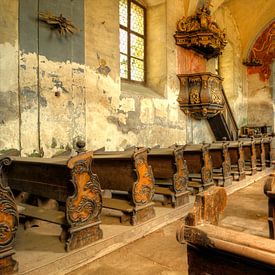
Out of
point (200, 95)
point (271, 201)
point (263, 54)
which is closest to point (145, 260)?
point (271, 201)

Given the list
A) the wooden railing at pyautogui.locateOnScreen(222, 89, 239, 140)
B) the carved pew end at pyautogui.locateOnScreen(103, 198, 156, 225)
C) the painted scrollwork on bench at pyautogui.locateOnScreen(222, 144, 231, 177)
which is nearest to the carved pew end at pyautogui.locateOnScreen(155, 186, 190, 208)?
the carved pew end at pyautogui.locateOnScreen(103, 198, 156, 225)

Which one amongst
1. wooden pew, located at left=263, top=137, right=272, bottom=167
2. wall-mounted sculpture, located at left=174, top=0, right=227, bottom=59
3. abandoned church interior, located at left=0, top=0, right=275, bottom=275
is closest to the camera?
abandoned church interior, located at left=0, top=0, right=275, bottom=275

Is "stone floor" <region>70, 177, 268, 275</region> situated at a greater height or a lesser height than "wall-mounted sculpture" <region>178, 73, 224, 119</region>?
lesser

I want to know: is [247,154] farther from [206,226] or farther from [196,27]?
[206,226]

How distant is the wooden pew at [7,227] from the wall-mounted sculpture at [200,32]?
25.1ft

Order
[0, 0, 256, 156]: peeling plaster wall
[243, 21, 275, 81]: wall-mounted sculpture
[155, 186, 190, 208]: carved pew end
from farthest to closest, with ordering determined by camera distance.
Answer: [243, 21, 275, 81]: wall-mounted sculpture → [0, 0, 256, 156]: peeling plaster wall → [155, 186, 190, 208]: carved pew end

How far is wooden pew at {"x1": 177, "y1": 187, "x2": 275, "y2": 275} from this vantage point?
43.7 inches

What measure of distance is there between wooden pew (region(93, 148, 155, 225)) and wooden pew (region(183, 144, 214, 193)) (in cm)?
174

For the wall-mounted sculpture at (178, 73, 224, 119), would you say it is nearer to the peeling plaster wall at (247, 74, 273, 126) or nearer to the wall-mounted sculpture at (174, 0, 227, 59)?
A: the wall-mounted sculpture at (174, 0, 227, 59)

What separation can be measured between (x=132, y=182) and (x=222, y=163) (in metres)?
3.15

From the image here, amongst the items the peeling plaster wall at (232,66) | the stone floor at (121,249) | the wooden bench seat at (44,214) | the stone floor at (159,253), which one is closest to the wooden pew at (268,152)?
the peeling plaster wall at (232,66)

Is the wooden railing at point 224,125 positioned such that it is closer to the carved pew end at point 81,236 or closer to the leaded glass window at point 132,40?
the leaded glass window at point 132,40

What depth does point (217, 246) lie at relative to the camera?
1.22 metres

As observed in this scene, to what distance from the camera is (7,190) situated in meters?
2.57
